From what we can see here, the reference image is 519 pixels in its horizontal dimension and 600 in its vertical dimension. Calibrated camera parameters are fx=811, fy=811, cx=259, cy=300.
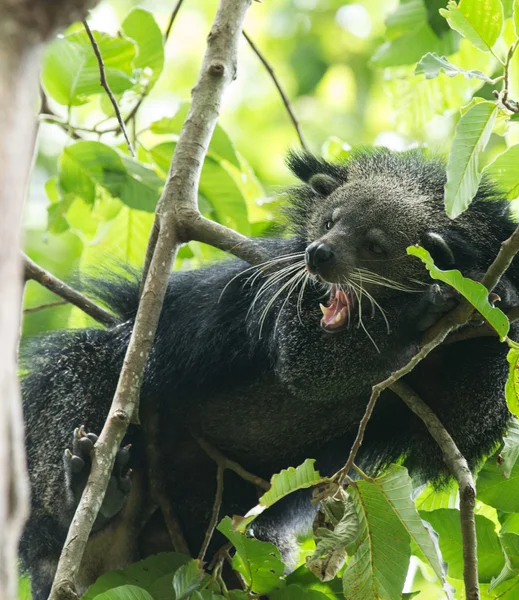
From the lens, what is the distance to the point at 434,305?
352cm

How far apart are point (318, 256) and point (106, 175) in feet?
5.02

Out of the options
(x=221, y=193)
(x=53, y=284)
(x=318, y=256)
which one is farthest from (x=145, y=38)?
(x=318, y=256)

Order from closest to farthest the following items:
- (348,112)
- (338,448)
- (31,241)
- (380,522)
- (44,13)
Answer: (44,13), (380,522), (338,448), (31,241), (348,112)

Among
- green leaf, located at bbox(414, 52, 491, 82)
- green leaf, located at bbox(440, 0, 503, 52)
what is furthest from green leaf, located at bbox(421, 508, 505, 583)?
green leaf, located at bbox(440, 0, 503, 52)

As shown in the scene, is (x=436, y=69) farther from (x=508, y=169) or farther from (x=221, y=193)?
(x=221, y=193)

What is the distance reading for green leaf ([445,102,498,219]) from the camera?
2926 mm

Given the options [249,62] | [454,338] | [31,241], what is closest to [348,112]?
[249,62]

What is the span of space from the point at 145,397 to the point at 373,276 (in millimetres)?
1564

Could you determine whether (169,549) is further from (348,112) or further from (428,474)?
(348,112)

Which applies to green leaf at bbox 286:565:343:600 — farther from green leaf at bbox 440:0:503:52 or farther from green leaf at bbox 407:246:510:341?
green leaf at bbox 440:0:503:52

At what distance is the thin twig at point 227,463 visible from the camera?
3984 millimetres

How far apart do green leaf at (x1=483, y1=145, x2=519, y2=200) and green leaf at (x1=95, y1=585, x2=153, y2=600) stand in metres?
2.18

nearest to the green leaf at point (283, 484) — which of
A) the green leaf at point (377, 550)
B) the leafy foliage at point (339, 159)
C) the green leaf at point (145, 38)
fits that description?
the leafy foliage at point (339, 159)

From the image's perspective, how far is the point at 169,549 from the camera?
4617 millimetres
